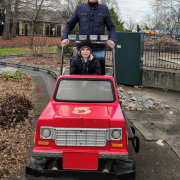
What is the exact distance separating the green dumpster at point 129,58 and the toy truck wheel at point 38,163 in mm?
7694

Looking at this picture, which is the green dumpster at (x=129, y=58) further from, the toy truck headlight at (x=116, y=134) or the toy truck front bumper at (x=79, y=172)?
the toy truck front bumper at (x=79, y=172)

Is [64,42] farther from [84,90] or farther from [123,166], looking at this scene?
[123,166]

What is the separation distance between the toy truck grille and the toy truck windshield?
94 centimetres

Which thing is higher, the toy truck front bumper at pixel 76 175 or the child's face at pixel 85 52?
the child's face at pixel 85 52

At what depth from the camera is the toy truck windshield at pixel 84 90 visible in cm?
459

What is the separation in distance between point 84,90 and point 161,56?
732 centimetres

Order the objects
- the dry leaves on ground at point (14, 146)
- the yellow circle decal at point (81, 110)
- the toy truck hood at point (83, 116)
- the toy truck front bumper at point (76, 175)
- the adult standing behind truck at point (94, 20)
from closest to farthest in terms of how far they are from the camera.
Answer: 1. the toy truck front bumper at point (76, 175)
2. the toy truck hood at point (83, 116)
3. the yellow circle decal at point (81, 110)
4. the dry leaves on ground at point (14, 146)
5. the adult standing behind truck at point (94, 20)

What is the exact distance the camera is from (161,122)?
7.03 meters

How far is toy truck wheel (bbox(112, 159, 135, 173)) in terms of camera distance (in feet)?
12.1

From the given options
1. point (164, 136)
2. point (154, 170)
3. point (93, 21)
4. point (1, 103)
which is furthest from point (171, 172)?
point (1, 103)

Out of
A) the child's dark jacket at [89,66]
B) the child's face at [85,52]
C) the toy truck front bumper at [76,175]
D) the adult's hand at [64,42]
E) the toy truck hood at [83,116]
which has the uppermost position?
the adult's hand at [64,42]

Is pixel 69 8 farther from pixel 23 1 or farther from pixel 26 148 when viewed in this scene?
pixel 26 148

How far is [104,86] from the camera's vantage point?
475 centimetres

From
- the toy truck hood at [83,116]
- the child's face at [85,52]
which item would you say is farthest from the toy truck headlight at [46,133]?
the child's face at [85,52]
